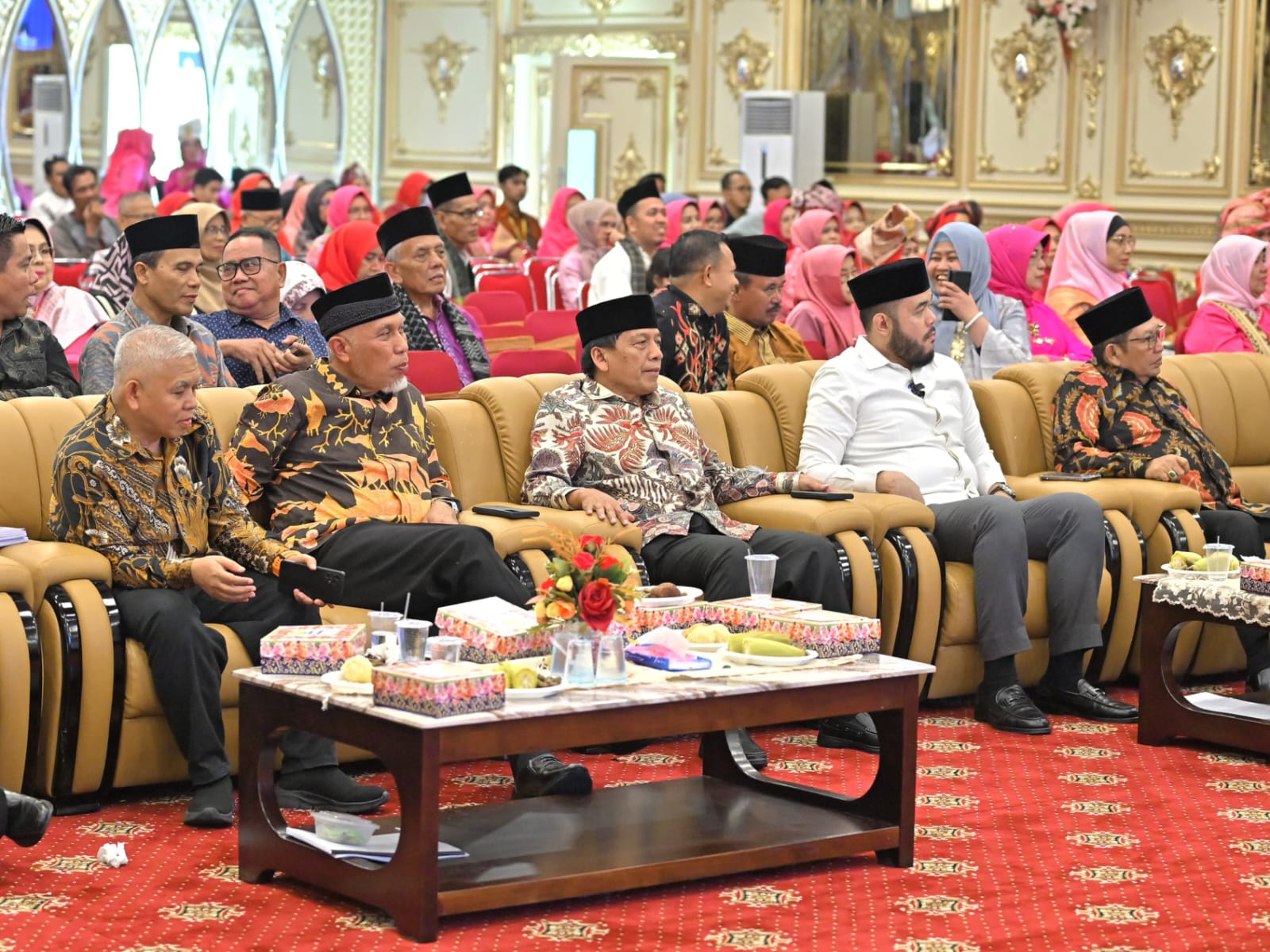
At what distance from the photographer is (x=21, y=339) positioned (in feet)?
17.4

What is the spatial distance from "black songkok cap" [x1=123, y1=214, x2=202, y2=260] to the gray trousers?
238 cm

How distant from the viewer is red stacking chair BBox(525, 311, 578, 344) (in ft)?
25.6

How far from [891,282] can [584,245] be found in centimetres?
522

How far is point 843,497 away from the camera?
5566mm

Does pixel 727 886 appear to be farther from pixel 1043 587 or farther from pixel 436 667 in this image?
pixel 1043 587

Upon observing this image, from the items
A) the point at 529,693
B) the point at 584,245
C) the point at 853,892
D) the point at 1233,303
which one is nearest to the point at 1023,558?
the point at 853,892

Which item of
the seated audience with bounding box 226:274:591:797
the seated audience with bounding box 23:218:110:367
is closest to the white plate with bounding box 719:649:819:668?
the seated audience with bounding box 226:274:591:797

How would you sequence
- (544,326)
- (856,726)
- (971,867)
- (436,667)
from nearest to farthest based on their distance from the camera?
(436,667) → (971,867) → (856,726) → (544,326)

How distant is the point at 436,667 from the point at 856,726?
1955 mm

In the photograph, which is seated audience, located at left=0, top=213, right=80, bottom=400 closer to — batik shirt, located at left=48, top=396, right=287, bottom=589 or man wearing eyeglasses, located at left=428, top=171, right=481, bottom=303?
batik shirt, located at left=48, top=396, right=287, bottom=589

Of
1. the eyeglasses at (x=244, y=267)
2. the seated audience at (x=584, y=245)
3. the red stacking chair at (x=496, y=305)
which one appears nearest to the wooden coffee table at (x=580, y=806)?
the eyeglasses at (x=244, y=267)

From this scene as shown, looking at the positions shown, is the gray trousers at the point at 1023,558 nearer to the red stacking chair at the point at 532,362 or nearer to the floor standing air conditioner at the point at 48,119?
the red stacking chair at the point at 532,362

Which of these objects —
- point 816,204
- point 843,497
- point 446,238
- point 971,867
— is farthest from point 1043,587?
point 816,204

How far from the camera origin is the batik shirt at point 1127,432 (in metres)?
6.31
